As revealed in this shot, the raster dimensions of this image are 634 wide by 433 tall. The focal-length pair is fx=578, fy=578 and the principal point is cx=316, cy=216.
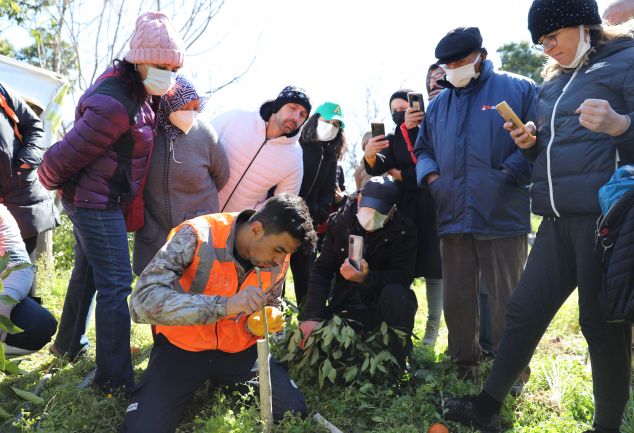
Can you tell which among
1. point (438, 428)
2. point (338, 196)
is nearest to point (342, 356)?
point (438, 428)

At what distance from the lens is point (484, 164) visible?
3225mm

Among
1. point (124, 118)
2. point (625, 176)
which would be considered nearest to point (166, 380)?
point (124, 118)

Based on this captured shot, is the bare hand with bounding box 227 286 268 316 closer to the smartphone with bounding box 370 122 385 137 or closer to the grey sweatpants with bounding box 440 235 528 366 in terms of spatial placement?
the grey sweatpants with bounding box 440 235 528 366

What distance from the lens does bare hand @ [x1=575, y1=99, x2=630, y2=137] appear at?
235cm

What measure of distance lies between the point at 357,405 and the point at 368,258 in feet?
3.07

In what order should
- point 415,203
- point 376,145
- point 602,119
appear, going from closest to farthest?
point 602,119, point 376,145, point 415,203

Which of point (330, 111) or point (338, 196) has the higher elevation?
point (330, 111)

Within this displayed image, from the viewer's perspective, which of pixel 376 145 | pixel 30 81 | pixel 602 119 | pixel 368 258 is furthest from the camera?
pixel 30 81

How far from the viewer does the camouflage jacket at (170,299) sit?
2.56m

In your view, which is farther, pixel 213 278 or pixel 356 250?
pixel 356 250

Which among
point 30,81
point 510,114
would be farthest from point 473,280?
point 30,81

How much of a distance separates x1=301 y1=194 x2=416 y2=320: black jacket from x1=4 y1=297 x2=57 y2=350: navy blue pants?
1.47m

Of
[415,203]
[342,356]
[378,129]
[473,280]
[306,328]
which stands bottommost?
[342,356]

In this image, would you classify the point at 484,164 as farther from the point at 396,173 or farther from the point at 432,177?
the point at 396,173
